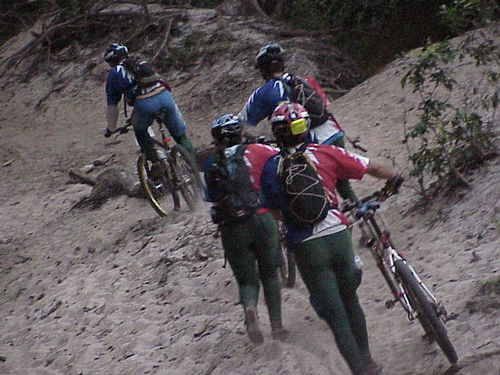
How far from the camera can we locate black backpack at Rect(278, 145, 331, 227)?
5.07 m

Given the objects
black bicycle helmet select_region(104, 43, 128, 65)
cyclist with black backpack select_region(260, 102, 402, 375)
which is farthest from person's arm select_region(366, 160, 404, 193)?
black bicycle helmet select_region(104, 43, 128, 65)

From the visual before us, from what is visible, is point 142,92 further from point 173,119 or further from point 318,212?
point 318,212

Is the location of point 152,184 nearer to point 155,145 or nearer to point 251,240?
point 155,145

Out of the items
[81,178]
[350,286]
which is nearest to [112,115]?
[81,178]

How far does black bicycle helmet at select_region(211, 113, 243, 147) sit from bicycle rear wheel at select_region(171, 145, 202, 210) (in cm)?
321

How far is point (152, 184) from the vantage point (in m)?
9.96

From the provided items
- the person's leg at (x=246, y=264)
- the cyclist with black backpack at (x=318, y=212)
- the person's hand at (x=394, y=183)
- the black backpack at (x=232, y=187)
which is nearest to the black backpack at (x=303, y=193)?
the cyclist with black backpack at (x=318, y=212)

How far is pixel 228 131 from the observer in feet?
20.6

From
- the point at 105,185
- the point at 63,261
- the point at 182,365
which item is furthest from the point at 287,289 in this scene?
the point at 105,185

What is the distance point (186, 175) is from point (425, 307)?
4.72 metres

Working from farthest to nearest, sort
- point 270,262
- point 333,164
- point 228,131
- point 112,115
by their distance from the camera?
point 112,115 < point 270,262 < point 228,131 < point 333,164

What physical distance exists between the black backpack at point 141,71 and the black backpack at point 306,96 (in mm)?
2579

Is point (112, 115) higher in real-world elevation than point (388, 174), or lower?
lower

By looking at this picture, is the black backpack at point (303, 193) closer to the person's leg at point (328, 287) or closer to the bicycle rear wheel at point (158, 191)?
the person's leg at point (328, 287)
